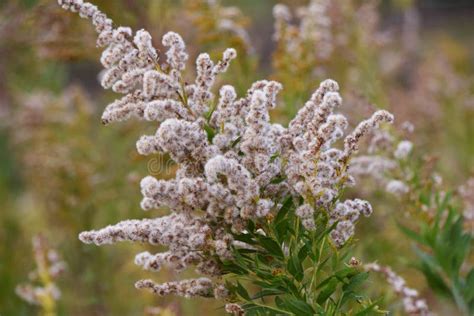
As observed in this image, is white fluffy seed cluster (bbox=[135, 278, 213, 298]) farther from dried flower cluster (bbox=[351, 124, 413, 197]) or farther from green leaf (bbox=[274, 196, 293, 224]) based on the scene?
dried flower cluster (bbox=[351, 124, 413, 197])

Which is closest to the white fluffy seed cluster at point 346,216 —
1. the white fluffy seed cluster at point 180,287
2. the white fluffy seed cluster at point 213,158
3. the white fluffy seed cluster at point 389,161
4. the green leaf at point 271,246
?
the white fluffy seed cluster at point 213,158

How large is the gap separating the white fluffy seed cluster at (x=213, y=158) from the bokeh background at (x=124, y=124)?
3.90 feet

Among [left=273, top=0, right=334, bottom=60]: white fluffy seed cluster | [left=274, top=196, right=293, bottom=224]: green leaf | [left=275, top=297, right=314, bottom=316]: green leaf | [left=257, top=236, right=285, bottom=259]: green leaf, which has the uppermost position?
[left=273, top=0, right=334, bottom=60]: white fluffy seed cluster

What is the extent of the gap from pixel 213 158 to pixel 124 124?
9.64ft

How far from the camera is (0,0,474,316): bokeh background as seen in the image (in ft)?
9.61

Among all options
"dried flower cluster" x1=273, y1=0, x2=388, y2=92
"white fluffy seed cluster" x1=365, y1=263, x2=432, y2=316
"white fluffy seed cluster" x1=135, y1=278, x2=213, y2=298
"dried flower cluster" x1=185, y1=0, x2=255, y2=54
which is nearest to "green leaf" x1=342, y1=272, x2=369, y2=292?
"white fluffy seed cluster" x1=135, y1=278, x2=213, y2=298

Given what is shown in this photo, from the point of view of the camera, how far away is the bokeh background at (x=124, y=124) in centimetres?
293

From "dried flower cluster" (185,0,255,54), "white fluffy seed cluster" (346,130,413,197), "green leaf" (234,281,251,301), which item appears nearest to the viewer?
"green leaf" (234,281,251,301)

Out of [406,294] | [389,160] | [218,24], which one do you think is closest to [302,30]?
[218,24]

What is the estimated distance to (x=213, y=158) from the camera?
1191mm

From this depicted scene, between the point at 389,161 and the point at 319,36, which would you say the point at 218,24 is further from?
the point at 389,161

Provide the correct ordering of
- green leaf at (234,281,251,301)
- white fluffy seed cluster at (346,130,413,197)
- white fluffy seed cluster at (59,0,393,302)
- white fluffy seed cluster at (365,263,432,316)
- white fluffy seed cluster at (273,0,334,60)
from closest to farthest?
1. white fluffy seed cluster at (59,0,393,302)
2. green leaf at (234,281,251,301)
3. white fluffy seed cluster at (365,263,432,316)
4. white fluffy seed cluster at (346,130,413,197)
5. white fluffy seed cluster at (273,0,334,60)

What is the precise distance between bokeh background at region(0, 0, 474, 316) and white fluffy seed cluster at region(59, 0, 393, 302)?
1188 mm

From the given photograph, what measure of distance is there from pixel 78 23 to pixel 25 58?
523 mm
